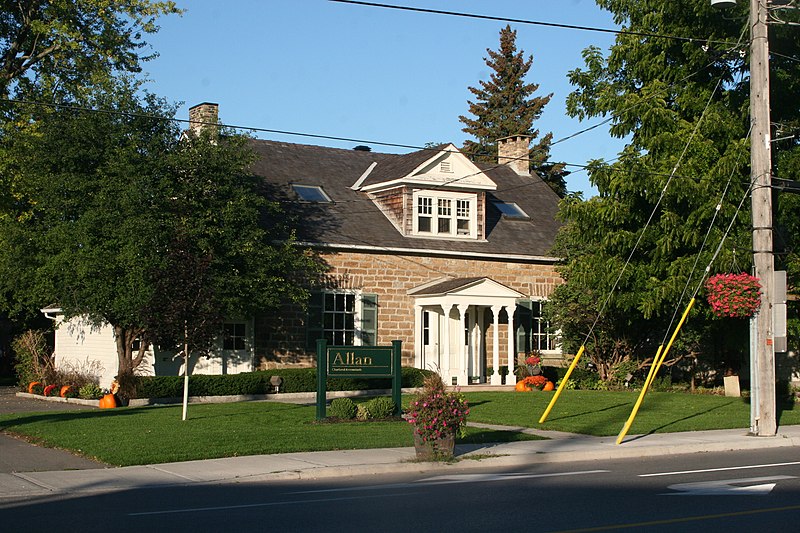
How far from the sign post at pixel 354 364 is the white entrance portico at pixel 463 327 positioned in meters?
9.29

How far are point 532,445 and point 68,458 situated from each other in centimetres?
746

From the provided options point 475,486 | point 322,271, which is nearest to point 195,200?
point 322,271

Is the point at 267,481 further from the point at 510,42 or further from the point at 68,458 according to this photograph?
the point at 510,42

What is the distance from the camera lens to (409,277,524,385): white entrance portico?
31281 mm

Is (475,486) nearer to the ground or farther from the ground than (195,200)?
nearer to the ground

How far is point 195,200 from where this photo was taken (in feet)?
88.4

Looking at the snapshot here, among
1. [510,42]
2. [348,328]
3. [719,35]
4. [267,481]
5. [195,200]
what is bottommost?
[267,481]

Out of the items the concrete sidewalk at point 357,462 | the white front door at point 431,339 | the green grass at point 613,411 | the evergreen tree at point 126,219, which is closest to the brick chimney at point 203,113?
the evergreen tree at point 126,219

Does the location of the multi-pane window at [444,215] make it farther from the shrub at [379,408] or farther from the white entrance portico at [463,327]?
the shrub at [379,408]

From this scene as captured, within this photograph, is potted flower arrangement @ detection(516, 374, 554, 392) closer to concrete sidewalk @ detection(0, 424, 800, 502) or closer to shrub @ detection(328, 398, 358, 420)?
shrub @ detection(328, 398, 358, 420)

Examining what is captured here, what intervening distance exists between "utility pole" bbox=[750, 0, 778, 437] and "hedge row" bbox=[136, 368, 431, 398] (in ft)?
35.0

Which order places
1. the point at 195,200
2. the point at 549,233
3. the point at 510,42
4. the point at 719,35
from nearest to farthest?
the point at 719,35
the point at 195,200
the point at 549,233
the point at 510,42

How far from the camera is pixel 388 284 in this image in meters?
32.0

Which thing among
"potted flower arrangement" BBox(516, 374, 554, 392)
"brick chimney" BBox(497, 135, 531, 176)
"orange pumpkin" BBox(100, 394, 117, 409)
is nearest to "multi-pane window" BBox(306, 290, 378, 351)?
"potted flower arrangement" BBox(516, 374, 554, 392)
